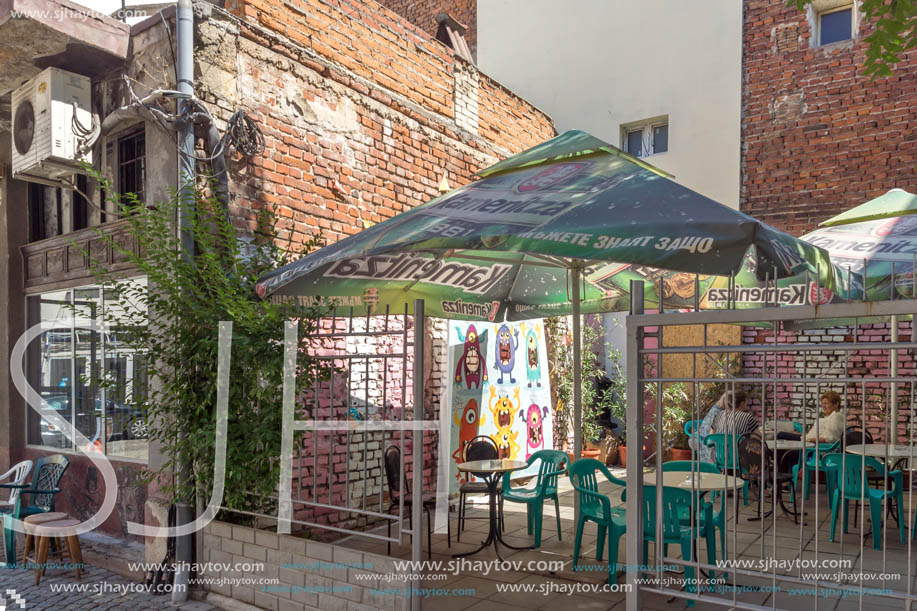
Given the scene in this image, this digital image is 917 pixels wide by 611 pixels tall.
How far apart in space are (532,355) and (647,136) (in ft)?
15.3

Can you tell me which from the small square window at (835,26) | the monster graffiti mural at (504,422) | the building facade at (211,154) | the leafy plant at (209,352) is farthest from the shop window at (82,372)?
the small square window at (835,26)

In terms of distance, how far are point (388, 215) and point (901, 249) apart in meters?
5.01

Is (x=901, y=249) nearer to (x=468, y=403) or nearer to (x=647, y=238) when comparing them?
(x=647, y=238)

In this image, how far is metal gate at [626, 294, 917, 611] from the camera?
314 centimetres

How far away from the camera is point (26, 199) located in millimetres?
8406

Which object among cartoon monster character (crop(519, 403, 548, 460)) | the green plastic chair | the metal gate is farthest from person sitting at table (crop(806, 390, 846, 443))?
cartoon monster character (crop(519, 403, 548, 460))

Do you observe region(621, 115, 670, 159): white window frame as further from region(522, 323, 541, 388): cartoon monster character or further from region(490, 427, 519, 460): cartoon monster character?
region(490, 427, 519, 460): cartoon monster character

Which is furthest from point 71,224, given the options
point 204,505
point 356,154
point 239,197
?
point 204,505

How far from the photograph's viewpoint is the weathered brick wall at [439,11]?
1397 cm

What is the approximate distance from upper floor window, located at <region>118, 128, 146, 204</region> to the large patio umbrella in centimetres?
236

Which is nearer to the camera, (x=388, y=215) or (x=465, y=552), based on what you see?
(x=465, y=552)

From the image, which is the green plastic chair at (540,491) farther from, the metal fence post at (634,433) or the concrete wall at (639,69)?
the concrete wall at (639,69)

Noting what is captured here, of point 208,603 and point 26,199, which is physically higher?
point 26,199

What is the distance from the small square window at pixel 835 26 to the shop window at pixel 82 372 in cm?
1007
